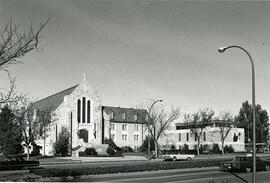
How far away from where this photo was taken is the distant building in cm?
9069

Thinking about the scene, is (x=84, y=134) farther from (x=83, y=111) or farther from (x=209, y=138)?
(x=209, y=138)

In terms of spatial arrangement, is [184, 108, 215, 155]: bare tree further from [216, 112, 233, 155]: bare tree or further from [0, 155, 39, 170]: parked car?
[0, 155, 39, 170]: parked car

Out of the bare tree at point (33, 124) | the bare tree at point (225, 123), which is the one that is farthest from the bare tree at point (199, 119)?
the bare tree at point (33, 124)

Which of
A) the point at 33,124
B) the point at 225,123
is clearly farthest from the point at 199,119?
the point at 33,124

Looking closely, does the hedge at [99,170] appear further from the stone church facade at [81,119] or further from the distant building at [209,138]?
the distant building at [209,138]

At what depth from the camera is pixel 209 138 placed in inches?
3659

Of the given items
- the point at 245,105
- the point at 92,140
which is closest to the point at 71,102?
the point at 92,140

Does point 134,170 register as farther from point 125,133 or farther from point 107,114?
point 125,133

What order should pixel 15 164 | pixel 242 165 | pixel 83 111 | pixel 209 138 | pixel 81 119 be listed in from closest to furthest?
pixel 242 165, pixel 15 164, pixel 81 119, pixel 83 111, pixel 209 138

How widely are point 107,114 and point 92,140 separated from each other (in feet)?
32.6

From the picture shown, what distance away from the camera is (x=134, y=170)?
91.8 feet

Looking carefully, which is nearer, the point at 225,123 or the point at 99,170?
the point at 99,170

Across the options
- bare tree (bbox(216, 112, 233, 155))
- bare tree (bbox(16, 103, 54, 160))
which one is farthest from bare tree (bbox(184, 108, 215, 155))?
bare tree (bbox(16, 103, 54, 160))

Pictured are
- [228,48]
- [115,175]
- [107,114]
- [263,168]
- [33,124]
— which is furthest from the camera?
[107,114]
